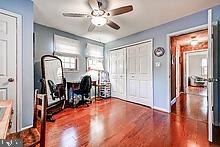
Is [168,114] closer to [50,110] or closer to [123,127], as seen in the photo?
[123,127]

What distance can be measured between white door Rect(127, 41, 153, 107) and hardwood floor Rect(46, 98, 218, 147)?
104 cm

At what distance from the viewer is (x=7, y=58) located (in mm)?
2426

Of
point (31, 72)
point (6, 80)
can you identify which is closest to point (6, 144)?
point (6, 80)

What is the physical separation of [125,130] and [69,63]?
316cm

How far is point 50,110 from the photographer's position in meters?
3.68

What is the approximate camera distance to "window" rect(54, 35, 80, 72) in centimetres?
443

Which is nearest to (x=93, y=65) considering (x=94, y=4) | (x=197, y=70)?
(x=94, y=4)

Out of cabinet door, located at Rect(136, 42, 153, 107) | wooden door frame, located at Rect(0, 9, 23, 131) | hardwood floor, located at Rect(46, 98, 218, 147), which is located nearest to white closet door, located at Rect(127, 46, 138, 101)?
cabinet door, located at Rect(136, 42, 153, 107)

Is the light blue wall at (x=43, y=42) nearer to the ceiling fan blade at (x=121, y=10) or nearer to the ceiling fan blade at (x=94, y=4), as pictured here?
the ceiling fan blade at (x=94, y=4)

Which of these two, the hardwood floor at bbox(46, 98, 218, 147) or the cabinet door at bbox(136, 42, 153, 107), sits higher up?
the cabinet door at bbox(136, 42, 153, 107)

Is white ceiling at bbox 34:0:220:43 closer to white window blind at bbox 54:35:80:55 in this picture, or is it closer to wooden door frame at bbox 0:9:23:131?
white window blind at bbox 54:35:80:55

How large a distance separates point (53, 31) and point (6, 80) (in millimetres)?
2363

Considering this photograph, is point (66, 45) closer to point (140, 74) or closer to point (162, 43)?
point (140, 74)

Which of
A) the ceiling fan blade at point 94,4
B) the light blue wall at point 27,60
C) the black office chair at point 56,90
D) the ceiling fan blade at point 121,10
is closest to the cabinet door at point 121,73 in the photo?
the black office chair at point 56,90
